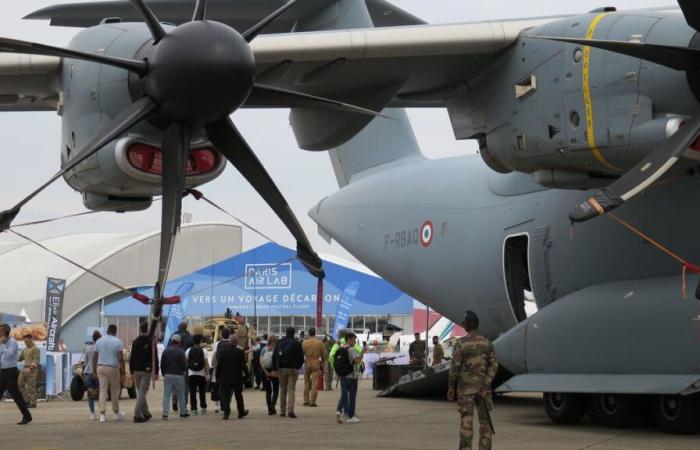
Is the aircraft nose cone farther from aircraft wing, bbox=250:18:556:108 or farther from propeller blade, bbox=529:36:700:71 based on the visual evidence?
propeller blade, bbox=529:36:700:71

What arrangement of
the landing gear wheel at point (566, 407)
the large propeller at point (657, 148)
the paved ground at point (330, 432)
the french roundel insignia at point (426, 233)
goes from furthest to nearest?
1. the french roundel insignia at point (426, 233)
2. the landing gear wheel at point (566, 407)
3. the paved ground at point (330, 432)
4. the large propeller at point (657, 148)

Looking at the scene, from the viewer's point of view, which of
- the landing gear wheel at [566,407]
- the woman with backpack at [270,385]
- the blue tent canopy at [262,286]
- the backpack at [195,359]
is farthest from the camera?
the blue tent canopy at [262,286]

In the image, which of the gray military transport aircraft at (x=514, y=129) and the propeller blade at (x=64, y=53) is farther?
the gray military transport aircraft at (x=514, y=129)

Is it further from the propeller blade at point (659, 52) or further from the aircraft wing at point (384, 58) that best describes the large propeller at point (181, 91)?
the propeller blade at point (659, 52)

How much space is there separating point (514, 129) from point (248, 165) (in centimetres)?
271

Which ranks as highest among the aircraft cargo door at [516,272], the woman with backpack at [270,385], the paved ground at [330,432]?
the aircraft cargo door at [516,272]

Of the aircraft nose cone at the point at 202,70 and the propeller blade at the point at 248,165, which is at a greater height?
the aircraft nose cone at the point at 202,70

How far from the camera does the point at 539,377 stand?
1205 centimetres

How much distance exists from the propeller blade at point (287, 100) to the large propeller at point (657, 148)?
224 cm

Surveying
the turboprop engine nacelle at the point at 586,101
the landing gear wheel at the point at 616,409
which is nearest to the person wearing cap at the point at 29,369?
the turboprop engine nacelle at the point at 586,101

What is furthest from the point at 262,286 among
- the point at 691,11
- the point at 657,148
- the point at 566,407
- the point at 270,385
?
the point at 691,11

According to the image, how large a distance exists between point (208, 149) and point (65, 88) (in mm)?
1547

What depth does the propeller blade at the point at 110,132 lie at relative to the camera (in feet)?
31.6

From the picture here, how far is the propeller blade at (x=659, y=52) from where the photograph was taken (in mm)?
9156
